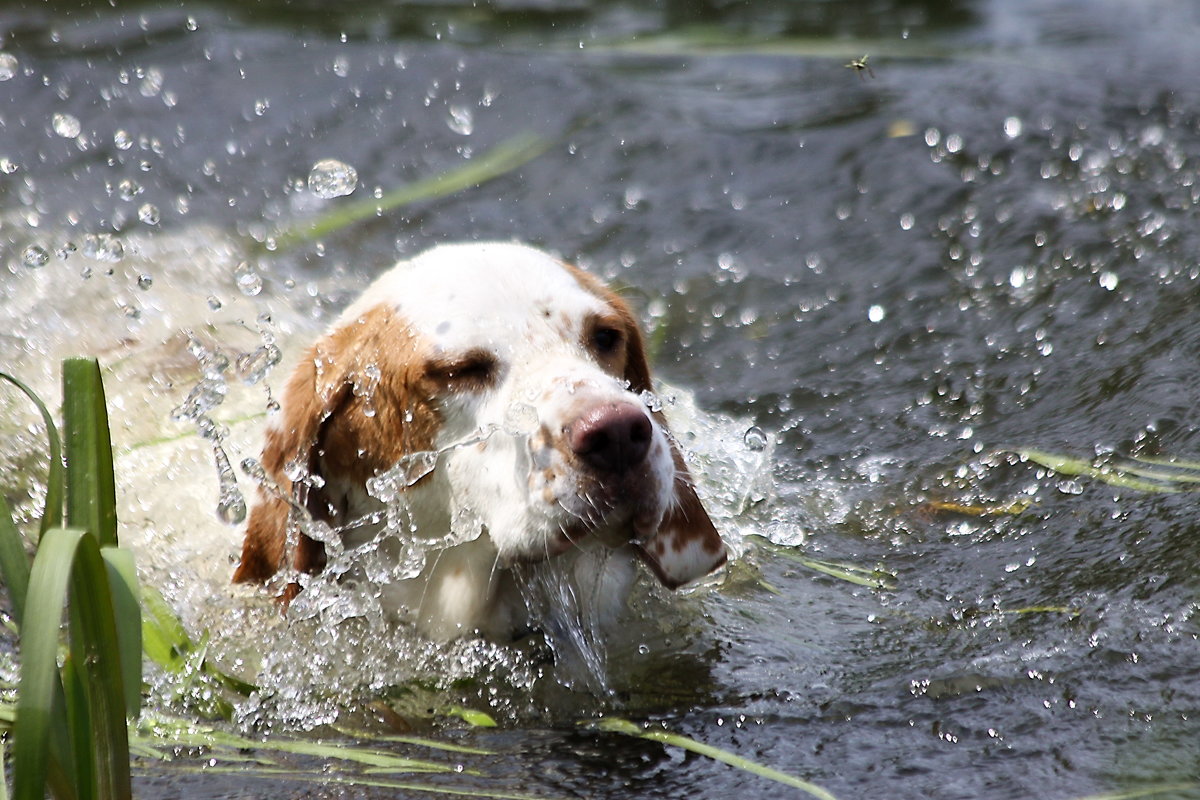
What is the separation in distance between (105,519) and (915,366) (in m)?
3.46

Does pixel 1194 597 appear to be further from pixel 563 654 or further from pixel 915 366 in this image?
pixel 915 366

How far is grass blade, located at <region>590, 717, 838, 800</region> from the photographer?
254cm

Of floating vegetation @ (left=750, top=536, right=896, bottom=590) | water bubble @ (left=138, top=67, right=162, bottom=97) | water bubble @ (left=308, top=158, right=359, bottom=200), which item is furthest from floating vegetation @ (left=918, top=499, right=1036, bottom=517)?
water bubble @ (left=138, top=67, right=162, bottom=97)

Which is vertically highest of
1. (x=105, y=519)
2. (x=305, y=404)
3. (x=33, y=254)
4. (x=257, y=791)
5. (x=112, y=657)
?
(x=33, y=254)

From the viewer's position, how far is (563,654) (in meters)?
3.27

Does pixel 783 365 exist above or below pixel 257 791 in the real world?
above

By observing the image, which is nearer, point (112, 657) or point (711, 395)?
point (112, 657)

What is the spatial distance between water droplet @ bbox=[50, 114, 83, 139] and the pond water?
1.3 inches

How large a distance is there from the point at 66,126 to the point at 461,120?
2073 millimetres

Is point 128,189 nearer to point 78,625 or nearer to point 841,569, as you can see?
point 841,569

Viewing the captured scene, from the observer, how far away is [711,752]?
2.73m

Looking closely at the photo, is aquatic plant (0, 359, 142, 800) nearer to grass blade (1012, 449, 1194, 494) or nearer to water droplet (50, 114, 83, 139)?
grass blade (1012, 449, 1194, 494)

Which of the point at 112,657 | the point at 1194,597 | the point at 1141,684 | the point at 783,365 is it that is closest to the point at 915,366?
the point at 783,365

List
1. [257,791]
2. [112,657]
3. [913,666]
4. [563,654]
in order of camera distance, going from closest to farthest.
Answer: [112,657], [257,791], [913,666], [563,654]
